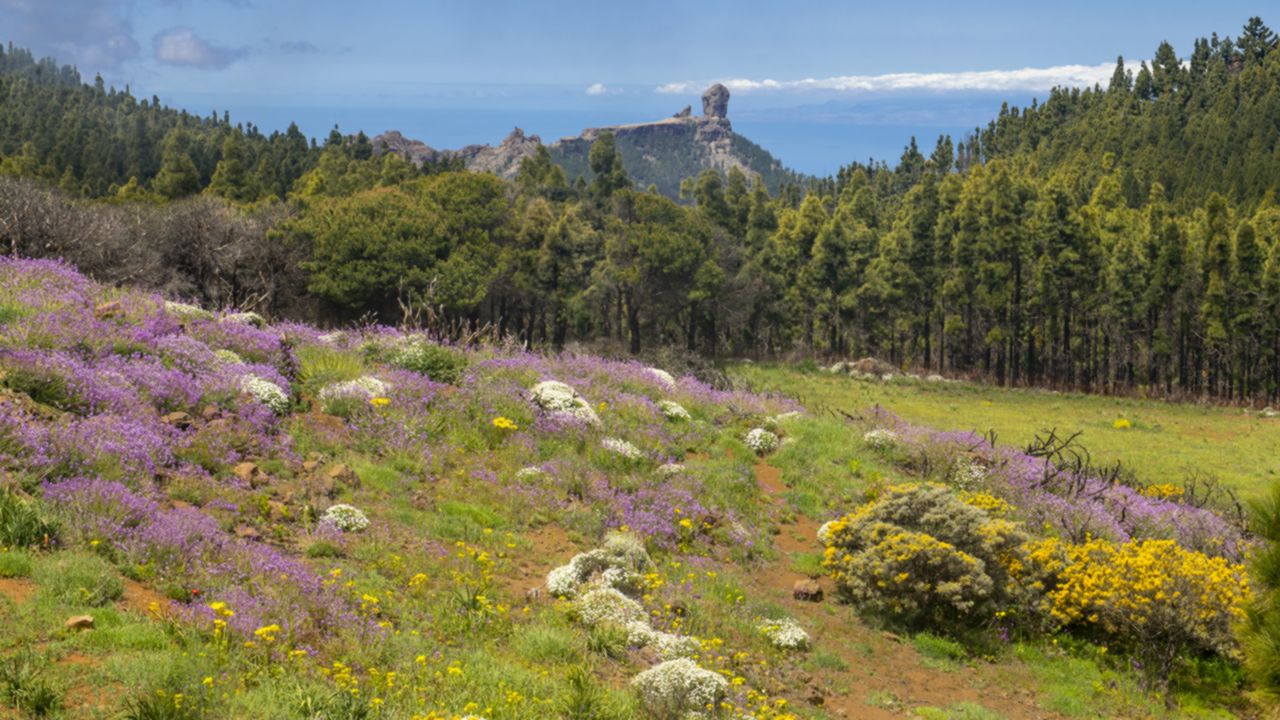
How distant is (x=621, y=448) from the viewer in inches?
714

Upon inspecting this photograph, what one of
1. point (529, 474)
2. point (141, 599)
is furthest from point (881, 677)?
point (141, 599)

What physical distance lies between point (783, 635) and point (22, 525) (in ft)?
30.8

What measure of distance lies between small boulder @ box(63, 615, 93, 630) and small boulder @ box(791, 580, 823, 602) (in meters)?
10.4

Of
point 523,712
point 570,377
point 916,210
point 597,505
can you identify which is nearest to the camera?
point 523,712

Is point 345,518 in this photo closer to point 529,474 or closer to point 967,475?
point 529,474

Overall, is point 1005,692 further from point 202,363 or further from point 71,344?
point 71,344

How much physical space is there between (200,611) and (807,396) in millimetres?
42201

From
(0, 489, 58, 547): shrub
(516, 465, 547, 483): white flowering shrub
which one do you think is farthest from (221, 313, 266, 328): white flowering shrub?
(0, 489, 58, 547): shrub

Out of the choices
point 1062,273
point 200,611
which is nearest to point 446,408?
point 200,611

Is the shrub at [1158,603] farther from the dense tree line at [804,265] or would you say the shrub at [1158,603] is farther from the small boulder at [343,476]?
the dense tree line at [804,265]

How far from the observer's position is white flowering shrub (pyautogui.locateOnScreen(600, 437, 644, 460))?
18.0m

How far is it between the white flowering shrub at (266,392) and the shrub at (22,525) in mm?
6043

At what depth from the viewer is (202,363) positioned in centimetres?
1584

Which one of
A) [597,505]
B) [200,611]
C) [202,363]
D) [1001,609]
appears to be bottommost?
[1001,609]
